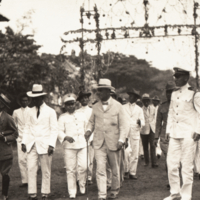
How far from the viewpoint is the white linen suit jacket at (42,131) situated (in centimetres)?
835

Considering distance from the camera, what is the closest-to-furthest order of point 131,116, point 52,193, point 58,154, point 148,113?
point 52,193, point 131,116, point 148,113, point 58,154

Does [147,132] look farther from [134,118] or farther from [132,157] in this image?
[132,157]

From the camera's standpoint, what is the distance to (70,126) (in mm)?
9258

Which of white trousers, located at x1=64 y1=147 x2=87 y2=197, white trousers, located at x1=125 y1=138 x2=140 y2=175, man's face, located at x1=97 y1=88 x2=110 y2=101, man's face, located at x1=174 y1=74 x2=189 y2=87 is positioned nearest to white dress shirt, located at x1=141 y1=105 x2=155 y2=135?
white trousers, located at x1=125 y1=138 x2=140 y2=175

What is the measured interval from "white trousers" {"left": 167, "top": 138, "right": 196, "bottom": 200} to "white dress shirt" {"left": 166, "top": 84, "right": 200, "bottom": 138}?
0.15 m

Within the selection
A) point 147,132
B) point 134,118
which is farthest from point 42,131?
point 147,132

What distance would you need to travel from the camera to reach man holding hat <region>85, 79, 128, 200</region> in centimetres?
827

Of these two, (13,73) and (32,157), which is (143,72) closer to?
(13,73)

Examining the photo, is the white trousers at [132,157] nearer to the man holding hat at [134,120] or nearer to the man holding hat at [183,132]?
the man holding hat at [134,120]

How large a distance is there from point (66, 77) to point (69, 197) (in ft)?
54.8

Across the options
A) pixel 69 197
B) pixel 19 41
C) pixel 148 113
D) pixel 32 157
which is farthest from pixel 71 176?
pixel 19 41

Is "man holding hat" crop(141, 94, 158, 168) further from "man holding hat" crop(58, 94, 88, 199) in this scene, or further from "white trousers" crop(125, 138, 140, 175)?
"man holding hat" crop(58, 94, 88, 199)

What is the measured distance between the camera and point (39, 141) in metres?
8.34

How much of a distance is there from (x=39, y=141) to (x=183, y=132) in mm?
2909
